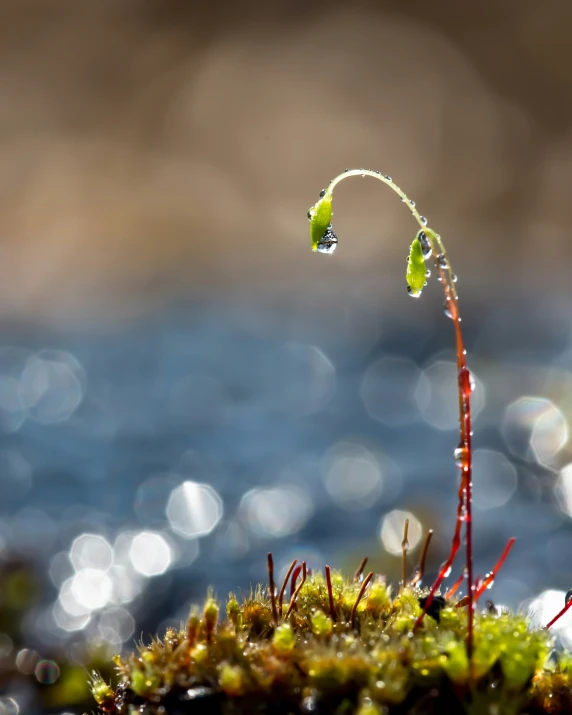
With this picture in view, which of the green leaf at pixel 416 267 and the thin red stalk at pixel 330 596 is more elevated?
the green leaf at pixel 416 267

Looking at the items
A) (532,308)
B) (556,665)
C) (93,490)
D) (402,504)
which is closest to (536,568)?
(402,504)

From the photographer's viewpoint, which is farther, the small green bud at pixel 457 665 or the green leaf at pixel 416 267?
the green leaf at pixel 416 267

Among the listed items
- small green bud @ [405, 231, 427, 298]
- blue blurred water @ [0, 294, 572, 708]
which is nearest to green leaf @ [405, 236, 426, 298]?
small green bud @ [405, 231, 427, 298]

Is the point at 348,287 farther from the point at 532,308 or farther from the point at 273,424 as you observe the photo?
the point at 273,424

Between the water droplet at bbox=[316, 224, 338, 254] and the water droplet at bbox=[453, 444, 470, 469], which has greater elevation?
the water droplet at bbox=[316, 224, 338, 254]

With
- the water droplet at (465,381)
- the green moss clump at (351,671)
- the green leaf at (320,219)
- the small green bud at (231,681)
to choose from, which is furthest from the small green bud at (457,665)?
the green leaf at (320,219)

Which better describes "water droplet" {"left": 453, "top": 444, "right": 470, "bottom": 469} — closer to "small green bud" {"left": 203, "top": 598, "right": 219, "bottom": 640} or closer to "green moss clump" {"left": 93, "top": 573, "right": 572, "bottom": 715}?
"green moss clump" {"left": 93, "top": 573, "right": 572, "bottom": 715}

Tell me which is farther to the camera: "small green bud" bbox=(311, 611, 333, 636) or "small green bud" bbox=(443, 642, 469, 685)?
"small green bud" bbox=(311, 611, 333, 636)

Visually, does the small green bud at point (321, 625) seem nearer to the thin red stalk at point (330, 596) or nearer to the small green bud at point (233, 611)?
the thin red stalk at point (330, 596)

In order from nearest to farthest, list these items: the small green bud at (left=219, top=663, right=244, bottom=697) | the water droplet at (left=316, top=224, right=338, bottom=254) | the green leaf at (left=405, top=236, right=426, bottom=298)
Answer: the small green bud at (left=219, top=663, right=244, bottom=697) → the green leaf at (left=405, top=236, right=426, bottom=298) → the water droplet at (left=316, top=224, right=338, bottom=254)
